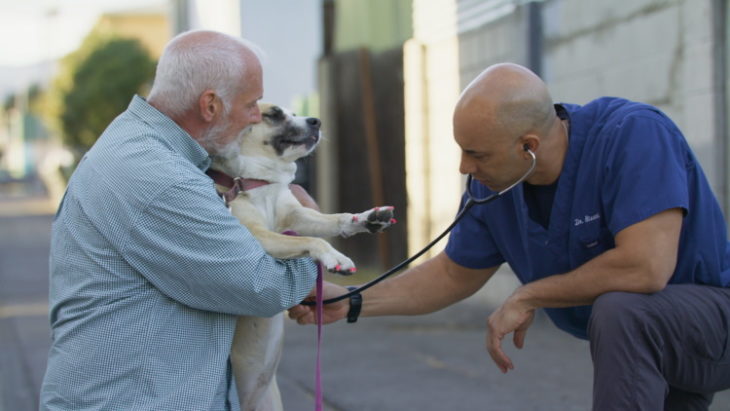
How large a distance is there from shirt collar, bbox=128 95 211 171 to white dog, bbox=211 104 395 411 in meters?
0.26

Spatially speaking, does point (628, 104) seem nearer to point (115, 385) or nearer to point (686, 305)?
point (686, 305)

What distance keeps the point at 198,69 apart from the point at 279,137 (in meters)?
0.66

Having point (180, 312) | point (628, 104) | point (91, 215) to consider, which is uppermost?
point (628, 104)

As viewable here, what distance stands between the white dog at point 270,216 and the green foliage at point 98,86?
2294 centimetres

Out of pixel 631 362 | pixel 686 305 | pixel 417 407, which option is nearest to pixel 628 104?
pixel 686 305

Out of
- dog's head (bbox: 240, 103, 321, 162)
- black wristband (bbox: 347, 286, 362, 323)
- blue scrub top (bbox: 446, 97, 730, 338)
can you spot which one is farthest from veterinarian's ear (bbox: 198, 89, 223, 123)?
blue scrub top (bbox: 446, 97, 730, 338)

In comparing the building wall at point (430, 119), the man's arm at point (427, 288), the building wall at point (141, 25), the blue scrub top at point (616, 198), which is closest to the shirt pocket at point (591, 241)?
the blue scrub top at point (616, 198)

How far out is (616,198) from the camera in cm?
228

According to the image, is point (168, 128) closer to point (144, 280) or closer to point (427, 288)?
Answer: point (144, 280)

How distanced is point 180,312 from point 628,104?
55.7 inches

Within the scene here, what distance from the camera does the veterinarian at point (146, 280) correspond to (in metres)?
1.98

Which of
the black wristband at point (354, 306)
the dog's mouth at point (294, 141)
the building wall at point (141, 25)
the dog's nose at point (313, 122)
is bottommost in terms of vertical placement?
the black wristband at point (354, 306)

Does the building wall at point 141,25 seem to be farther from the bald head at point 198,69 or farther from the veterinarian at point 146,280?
the veterinarian at point 146,280

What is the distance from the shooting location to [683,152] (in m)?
2.34
